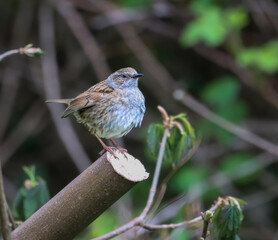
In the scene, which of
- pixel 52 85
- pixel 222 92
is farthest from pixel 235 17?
pixel 52 85

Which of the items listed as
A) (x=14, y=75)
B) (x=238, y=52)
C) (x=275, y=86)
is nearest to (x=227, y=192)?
(x=275, y=86)

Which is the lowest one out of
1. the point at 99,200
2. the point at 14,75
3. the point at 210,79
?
the point at 210,79

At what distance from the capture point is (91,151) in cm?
655

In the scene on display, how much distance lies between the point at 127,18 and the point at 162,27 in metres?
0.44

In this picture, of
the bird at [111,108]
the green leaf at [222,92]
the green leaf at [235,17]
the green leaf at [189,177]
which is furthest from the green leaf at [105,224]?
the green leaf at [235,17]

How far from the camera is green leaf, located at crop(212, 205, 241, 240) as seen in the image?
1.84 metres

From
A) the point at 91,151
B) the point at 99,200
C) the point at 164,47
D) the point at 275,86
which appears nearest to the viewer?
the point at 99,200

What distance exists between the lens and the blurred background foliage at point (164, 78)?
16.8 ft

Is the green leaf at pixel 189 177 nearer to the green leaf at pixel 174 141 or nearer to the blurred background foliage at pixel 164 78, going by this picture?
the blurred background foliage at pixel 164 78

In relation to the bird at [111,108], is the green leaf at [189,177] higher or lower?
lower

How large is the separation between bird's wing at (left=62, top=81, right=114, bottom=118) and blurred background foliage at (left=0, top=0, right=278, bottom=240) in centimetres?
170

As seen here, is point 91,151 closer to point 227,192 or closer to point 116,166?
point 227,192

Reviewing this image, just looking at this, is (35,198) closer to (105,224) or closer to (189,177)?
(105,224)

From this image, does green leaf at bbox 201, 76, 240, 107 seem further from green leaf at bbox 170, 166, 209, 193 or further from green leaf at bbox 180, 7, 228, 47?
green leaf at bbox 170, 166, 209, 193
